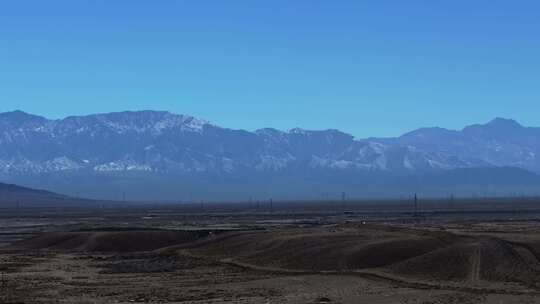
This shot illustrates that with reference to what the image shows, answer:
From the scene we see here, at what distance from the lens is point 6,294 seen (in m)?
39.4

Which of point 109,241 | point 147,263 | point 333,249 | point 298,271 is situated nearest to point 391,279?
point 298,271

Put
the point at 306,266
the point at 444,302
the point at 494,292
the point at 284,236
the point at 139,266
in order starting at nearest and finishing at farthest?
the point at 444,302 < the point at 494,292 < the point at 306,266 < the point at 139,266 < the point at 284,236

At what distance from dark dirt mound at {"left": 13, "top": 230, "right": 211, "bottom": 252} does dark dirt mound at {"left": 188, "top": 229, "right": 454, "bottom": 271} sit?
11132 mm

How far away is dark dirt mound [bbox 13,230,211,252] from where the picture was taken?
2778 inches

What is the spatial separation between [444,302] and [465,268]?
8894mm

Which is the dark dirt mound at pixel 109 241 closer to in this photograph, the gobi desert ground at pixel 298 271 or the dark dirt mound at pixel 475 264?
the gobi desert ground at pixel 298 271

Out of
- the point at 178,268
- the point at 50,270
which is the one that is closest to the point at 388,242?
the point at 178,268

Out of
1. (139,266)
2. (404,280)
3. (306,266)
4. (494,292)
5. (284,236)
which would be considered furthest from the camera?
(284,236)

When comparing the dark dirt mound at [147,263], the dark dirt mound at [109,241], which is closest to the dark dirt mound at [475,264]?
the dark dirt mound at [147,263]

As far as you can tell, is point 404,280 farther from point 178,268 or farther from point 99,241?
point 99,241

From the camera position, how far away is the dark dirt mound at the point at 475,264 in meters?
42.3

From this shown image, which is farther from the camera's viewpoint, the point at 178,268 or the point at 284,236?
the point at 284,236

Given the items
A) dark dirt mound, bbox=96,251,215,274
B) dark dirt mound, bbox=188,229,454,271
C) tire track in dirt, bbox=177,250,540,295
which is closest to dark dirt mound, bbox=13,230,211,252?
dark dirt mound, bbox=96,251,215,274

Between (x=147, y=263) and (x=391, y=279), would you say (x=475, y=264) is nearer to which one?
(x=391, y=279)
